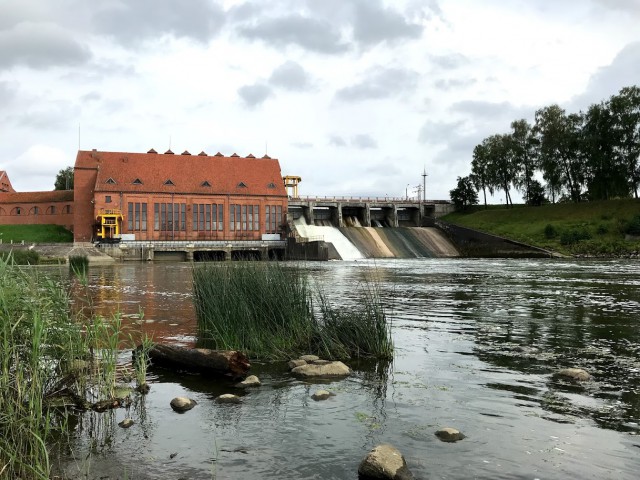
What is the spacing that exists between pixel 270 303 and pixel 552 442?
668 centimetres

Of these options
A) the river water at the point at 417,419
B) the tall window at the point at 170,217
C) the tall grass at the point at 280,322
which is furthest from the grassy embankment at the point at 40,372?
the tall window at the point at 170,217

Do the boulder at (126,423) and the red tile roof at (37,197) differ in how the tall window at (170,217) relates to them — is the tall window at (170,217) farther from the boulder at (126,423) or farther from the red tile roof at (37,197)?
the boulder at (126,423)

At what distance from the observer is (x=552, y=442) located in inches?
Answer: 263

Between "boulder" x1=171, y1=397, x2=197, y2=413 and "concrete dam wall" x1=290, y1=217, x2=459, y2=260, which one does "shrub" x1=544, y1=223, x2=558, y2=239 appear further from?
"boulder" x1=171, y1=397, x2=197, y2=413

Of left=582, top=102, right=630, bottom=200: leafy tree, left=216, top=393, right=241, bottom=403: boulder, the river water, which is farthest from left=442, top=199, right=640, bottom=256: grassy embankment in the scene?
left=216, top=393, right=241, bottom=403: boulder

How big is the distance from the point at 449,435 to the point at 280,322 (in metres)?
5.75

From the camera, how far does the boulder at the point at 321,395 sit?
859 centimetres

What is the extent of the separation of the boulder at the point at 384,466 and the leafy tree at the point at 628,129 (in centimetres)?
8036

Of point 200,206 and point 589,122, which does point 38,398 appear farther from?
point 589,122

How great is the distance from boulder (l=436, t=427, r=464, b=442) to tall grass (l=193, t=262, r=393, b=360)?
4373 millimetres

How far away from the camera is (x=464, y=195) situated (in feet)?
332

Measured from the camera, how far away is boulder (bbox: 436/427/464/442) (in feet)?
22.5

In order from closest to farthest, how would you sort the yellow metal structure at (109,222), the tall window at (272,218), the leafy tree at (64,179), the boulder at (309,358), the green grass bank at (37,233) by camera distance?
1. the boulder at (309,358)
2. the yellow metal structure at (109,222)
3. the green grass bank at (37,233)
4. the tall window at (272,218)
5. the leafy tree at (64,179)

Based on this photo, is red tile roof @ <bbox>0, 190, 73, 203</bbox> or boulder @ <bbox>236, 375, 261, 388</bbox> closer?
boulder @ <bbox>236, 375, 261, 388</bbox>
